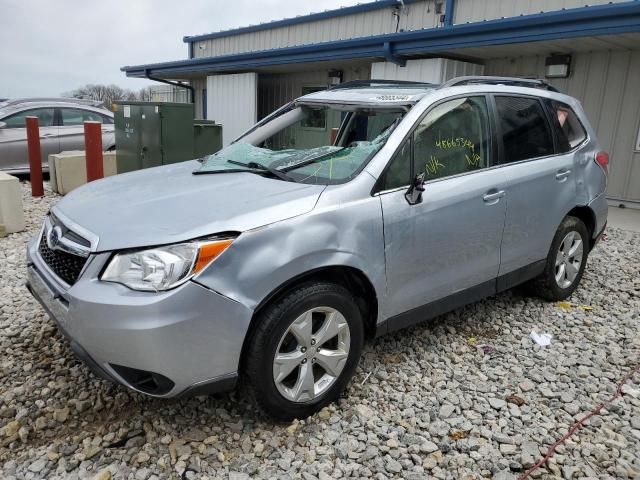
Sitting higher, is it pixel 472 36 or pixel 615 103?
pixel 472 36

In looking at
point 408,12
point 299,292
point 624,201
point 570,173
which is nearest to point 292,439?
point 299,292

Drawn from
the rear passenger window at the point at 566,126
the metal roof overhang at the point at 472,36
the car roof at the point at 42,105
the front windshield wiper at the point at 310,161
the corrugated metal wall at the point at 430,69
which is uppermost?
the metal roof overhang at the point at 472,36

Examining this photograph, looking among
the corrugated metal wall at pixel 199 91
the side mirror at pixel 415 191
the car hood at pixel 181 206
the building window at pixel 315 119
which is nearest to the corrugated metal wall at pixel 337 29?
the corrugated metal wall at pixel 199 91

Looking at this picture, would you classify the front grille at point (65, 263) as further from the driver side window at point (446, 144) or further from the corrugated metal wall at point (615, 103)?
the corrugated metal wall at point (615, 103)

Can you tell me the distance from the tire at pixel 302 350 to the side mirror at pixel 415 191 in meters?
0.65

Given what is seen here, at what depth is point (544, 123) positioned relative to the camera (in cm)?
401

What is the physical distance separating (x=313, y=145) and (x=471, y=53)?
6.70 meters

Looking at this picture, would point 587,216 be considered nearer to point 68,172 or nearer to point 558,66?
point 558,66

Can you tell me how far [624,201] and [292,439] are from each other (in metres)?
7.64

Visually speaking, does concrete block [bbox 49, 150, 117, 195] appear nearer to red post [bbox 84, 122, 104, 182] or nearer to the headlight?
red post [bbox 84, 122, 104, 182]

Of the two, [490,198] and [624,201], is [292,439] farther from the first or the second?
[624,201]

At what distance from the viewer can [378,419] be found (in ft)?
9.28

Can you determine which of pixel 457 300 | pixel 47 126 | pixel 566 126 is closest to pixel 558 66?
pixel 566 126

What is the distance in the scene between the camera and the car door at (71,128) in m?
10.2
